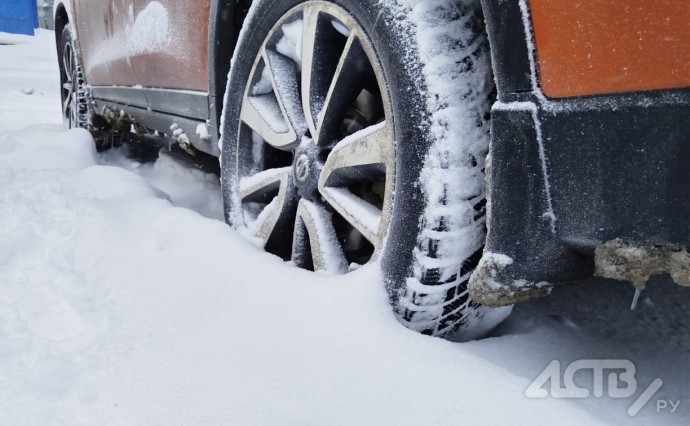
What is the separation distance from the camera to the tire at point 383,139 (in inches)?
36.7

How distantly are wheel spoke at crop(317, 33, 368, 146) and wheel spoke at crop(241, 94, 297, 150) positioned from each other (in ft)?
0.52

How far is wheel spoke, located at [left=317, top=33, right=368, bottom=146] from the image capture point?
1154mm

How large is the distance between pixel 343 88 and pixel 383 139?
0.22 meters

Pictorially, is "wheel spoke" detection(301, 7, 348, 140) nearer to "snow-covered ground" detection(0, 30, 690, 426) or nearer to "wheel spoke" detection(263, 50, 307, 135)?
"wheel spoke" detection(263, 50, 307, 135)

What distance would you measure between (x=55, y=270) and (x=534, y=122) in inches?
46.8

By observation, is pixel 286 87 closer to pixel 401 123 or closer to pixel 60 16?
pixel 401 123

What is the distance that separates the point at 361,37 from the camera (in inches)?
43.4

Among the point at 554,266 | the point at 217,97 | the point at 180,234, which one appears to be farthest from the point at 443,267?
the point at 217,97

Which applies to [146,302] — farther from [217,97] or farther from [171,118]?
[171,118]

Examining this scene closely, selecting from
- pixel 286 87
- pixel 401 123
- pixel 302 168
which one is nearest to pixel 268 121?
pixel 286 87

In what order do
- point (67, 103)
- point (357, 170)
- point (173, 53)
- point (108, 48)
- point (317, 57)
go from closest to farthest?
point (357, 170) → point (317, 57) → point (173, 53) → point (108, 48) → point (67, 103)

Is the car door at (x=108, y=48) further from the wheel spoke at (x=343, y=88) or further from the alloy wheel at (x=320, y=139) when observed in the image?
the wheel spoke at (x=343, y=88)

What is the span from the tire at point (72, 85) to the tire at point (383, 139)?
2523 millimetres

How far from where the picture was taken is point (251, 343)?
103cm
